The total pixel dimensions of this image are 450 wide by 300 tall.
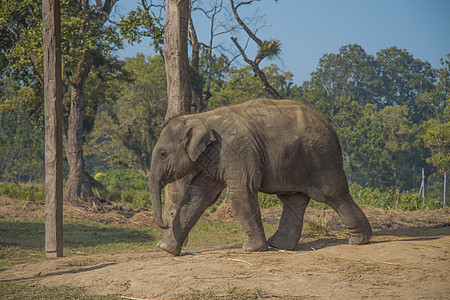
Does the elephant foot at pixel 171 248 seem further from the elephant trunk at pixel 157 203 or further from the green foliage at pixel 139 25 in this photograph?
the green foliage at pixel 139 25

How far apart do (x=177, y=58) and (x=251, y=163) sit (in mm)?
3473

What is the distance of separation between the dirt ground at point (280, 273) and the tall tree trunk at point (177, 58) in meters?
3.25

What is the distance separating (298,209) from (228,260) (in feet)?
6.38

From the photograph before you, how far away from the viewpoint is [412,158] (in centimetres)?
5384

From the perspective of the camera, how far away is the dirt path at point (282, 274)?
5.57 metres

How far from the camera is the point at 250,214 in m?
7.75

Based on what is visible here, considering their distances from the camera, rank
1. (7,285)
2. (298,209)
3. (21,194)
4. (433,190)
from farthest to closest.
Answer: (433,190)
(21,194)
(298,209)
(7,285)

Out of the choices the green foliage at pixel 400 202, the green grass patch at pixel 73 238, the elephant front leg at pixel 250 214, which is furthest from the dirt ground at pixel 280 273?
the green foliage at pixel 400 202

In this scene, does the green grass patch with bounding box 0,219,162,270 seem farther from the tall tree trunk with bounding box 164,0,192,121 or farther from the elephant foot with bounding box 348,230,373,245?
the elephant foot with bounding box 348,230,373,245

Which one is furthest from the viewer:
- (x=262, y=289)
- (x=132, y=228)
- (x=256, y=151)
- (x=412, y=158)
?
(x=412, y=158)

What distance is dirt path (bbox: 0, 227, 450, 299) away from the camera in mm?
5566

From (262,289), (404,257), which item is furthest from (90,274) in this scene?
(404,257)

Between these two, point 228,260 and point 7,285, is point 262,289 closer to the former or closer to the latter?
point 228,260

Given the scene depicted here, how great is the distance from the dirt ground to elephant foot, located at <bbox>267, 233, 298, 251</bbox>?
0.54ft
